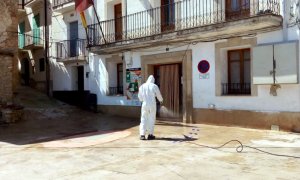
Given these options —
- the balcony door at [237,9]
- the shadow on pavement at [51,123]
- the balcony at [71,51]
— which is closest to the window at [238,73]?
the balcony door at [237,9]

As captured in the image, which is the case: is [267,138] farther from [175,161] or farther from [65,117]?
[65,117]

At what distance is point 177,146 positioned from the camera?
8703mm

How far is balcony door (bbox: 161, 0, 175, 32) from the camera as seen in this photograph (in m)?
13.6

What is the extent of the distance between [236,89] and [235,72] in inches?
22.7

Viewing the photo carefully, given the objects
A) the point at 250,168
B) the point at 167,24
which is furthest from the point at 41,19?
the point at 250,168

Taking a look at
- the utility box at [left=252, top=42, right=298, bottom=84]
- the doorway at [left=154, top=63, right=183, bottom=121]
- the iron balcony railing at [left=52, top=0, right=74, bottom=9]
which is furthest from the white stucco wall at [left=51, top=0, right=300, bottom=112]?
the doorway at [left=154, top=63, right=183, bottom=121]

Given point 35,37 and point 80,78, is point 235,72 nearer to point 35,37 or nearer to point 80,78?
point 80,78

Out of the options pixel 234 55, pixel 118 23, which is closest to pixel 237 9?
pixel 234 55

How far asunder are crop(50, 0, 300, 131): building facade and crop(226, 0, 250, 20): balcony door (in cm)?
3

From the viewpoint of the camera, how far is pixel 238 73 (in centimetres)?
1198

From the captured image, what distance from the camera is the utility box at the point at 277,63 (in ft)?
32.5

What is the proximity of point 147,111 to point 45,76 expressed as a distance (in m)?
12.6

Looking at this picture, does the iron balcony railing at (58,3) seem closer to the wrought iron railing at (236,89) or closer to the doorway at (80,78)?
the doorway at (80,78)

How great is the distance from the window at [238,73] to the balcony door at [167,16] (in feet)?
8.86
